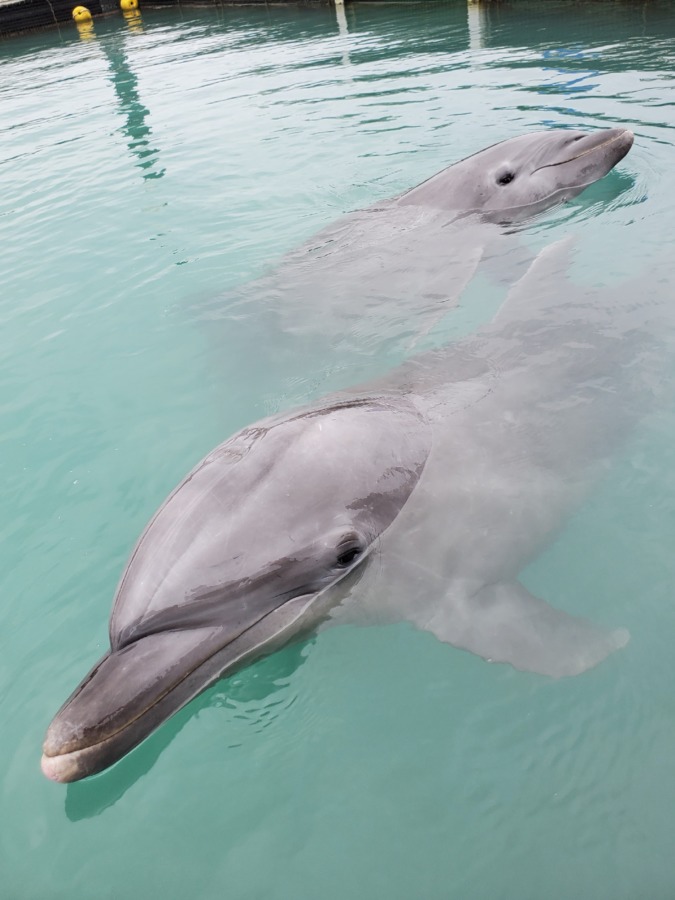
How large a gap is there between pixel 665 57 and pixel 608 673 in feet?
51.9

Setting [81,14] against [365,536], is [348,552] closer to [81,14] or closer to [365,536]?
[365,536]

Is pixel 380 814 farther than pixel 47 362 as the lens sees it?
No

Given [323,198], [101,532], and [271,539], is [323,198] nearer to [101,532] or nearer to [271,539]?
[101,532]

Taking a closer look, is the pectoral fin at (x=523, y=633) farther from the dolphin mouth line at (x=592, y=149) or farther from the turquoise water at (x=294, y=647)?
the dolphin mouth line at (x=592, y=149)

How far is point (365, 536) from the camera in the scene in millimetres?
4793

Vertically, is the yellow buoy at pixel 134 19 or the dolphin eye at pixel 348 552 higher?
the yellow buoy at pixel 134 19

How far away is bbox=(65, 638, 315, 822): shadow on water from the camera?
406 cm

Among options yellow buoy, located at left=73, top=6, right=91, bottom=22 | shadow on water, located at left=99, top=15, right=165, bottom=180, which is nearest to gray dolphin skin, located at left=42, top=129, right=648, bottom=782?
shadow on water, located at left=99, top=15, right=165, bottom=180

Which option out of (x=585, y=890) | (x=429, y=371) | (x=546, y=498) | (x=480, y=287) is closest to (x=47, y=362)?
(x=429, y=371)

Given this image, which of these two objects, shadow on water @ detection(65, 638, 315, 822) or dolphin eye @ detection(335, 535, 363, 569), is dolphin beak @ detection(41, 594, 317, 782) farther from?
dolphin eye @ detection(335, 535, 363, 569)

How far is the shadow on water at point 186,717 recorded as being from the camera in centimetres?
406

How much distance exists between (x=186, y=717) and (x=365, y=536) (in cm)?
149

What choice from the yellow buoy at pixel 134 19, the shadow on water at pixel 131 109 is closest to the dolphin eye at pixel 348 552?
the shadow on water at pixel 131 109

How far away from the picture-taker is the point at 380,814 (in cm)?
388
